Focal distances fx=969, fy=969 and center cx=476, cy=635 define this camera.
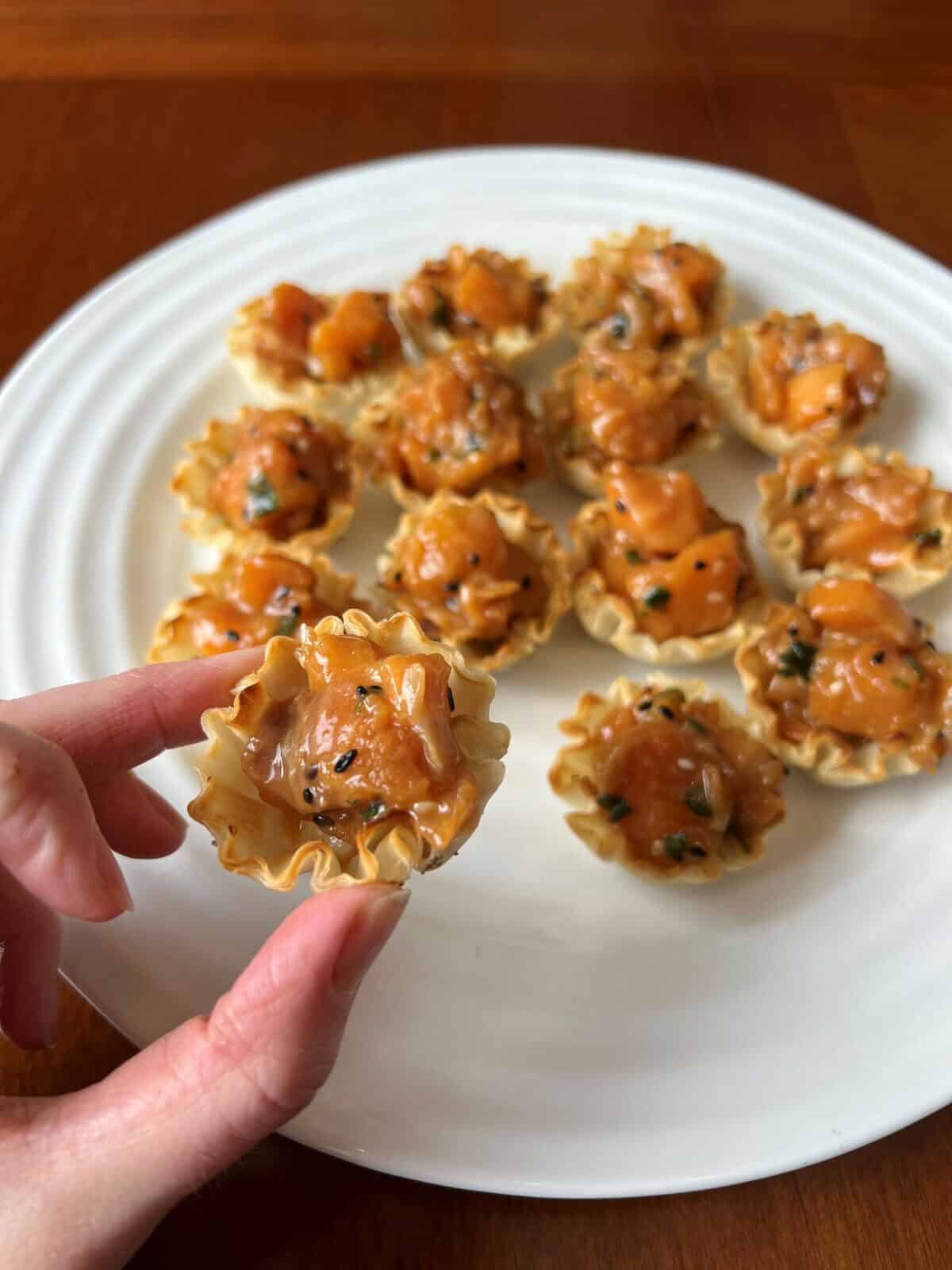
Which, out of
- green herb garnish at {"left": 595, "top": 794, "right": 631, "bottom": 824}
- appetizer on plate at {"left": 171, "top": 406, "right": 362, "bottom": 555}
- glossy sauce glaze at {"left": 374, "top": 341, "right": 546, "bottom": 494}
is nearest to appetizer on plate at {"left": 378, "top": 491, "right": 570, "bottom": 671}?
glossy sauce glaze at {"left": 374, "top": 341, "right": 546, "bottom": 494}

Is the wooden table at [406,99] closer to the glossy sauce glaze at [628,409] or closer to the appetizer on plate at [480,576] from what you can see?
the glossy sauce glaze at [628,409]

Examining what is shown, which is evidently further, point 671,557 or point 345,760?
point 671,557

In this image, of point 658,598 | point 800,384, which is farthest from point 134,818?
point 800,384

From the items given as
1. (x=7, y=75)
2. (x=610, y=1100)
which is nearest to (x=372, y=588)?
(x=610, y=1100)

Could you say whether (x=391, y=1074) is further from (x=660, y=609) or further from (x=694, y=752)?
(x=660, y=609)

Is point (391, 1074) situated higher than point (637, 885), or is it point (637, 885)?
point (391, 1074)

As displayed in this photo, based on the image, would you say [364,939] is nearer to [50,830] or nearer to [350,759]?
[350,759]

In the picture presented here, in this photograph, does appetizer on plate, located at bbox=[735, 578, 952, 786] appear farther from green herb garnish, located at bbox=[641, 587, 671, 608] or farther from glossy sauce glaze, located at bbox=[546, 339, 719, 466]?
glossy sauce glaze, located at bbox=[546, 339, 719, 466]
